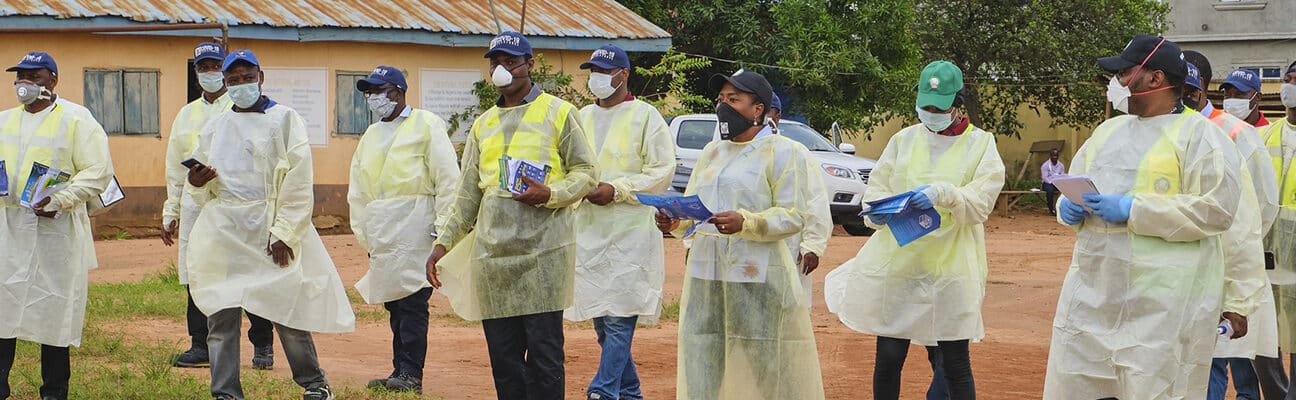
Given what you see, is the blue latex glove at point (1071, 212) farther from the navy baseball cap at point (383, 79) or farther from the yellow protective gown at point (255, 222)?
the navy baseball cap at point (383, 79)

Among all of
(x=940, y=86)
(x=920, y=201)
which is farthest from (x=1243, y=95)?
(x=920, y=201)

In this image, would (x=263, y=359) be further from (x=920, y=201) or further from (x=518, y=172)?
(x=920, y=201)

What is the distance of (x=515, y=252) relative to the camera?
654 cm

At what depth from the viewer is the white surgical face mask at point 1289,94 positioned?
301 inches

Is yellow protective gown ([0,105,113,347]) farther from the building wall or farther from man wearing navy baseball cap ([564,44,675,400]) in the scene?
the building wall

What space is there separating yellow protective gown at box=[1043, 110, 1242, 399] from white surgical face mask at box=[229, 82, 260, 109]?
397cm

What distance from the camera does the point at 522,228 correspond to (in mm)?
6520

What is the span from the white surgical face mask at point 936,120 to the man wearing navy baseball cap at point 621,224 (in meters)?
1.70

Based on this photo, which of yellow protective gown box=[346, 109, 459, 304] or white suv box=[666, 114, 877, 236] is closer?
yellow protective gown box=[346, 109, 459, 304]

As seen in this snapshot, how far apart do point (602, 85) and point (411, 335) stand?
1.71m

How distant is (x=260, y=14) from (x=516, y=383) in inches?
532

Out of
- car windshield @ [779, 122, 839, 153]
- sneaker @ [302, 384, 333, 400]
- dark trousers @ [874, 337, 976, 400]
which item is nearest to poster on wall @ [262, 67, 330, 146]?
car windshield @ [779, 122, 839, 153]

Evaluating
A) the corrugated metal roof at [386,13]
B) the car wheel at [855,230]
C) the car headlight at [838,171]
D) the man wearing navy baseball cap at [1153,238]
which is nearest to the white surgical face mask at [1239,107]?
the man wearing navy baseball cap at [1153,238]

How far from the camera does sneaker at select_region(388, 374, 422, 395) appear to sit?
8.35 metres
